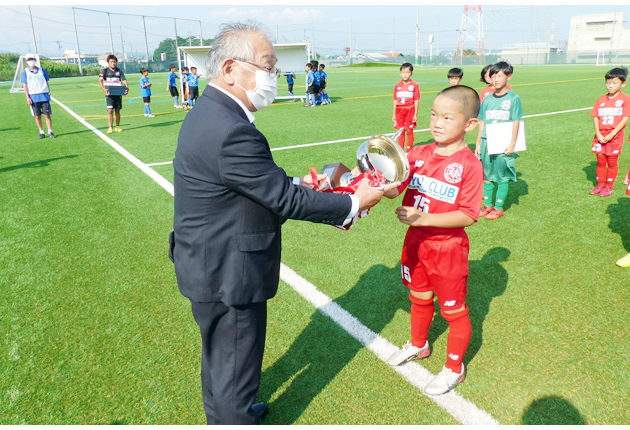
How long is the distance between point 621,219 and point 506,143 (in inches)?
72.6

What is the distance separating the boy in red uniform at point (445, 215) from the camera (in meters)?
2.44

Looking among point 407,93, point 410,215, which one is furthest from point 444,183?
point 407,93

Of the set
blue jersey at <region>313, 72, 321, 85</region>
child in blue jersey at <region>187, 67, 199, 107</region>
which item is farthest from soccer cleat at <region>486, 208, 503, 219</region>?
child in blue jersey at <region>187, 67, 199, 107</region>

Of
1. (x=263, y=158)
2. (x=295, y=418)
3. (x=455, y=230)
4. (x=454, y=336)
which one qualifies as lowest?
(x=295, y=418)

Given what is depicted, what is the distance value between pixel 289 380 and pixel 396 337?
936 millimetres

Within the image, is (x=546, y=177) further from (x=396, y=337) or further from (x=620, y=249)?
(x=396, y=337)

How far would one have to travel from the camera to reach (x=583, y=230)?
5250 mm

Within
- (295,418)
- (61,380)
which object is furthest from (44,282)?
(295,418)

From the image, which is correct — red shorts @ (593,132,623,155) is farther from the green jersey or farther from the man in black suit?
the man in black suit

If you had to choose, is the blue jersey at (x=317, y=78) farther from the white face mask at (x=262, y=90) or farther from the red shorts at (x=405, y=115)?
the white face mask at (x=262, y=90)

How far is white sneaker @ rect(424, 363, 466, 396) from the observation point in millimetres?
2703

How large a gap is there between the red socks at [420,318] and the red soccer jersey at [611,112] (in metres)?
5.37

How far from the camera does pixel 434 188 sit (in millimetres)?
2621

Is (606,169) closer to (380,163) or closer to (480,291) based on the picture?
(480,291)
